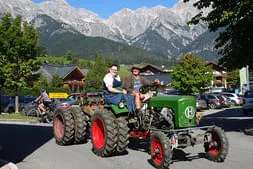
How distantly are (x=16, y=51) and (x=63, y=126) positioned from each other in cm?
1978

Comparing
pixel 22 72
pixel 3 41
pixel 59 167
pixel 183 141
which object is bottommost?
pixel 59 167

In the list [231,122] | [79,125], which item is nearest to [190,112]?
[79,125]

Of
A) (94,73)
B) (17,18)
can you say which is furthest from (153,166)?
(94,73)

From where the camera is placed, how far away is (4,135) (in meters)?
14.5

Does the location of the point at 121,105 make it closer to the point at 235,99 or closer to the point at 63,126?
the point at 63,126

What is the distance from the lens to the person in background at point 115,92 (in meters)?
9.61

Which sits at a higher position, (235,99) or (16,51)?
(16,51)

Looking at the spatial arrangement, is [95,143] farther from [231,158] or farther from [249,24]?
[249,24]

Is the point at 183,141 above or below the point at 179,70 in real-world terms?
below

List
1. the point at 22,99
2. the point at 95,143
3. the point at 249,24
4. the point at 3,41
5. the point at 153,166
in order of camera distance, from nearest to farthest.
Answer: the point at 153,166
the point at 95,143
the point at 249,24
the point at 3,41
the point at 22,99

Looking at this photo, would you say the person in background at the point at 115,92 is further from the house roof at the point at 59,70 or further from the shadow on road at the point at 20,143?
the house roof at the point at 59,70

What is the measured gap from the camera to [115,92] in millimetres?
9828

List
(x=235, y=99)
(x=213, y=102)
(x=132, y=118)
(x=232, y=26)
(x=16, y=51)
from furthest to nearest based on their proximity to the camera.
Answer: (x=235, y=99) < (x=213, y=102) < (x=16, y=51) < (x=232, y=26) < (x=132, y=118)

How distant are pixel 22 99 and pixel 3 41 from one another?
1240 centimetres
